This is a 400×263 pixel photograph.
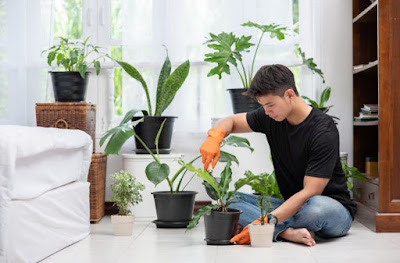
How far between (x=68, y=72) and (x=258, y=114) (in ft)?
4.14

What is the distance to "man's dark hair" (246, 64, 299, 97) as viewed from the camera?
2865mm

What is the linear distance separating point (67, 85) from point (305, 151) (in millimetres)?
1546

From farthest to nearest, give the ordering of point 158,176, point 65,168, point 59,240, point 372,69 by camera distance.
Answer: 1. point 372,69
2. point 158,176
3. point 65,168
4. point 59,240

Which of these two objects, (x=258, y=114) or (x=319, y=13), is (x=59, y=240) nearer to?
(x=258, y=114)

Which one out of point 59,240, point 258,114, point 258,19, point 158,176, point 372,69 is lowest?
point 59,240

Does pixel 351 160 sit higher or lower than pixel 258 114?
lower

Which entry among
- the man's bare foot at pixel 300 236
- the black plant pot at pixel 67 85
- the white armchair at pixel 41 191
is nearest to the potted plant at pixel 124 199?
the white armchair at pixel 41 191

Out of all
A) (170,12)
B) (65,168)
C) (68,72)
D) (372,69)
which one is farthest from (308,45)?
(65,168)

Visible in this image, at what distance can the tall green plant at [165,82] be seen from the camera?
12.4 ft

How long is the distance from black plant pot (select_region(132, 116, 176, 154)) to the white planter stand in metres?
0.07

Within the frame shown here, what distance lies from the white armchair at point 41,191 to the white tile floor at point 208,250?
10cm

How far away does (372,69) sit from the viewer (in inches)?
148

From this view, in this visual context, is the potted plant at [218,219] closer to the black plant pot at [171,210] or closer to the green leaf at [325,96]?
the black plant pot at [171,210]

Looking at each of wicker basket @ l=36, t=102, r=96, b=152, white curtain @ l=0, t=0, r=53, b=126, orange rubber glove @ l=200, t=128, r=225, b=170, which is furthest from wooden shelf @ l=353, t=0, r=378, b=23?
white curtain @ l=0, t=0, r=53, b=126
